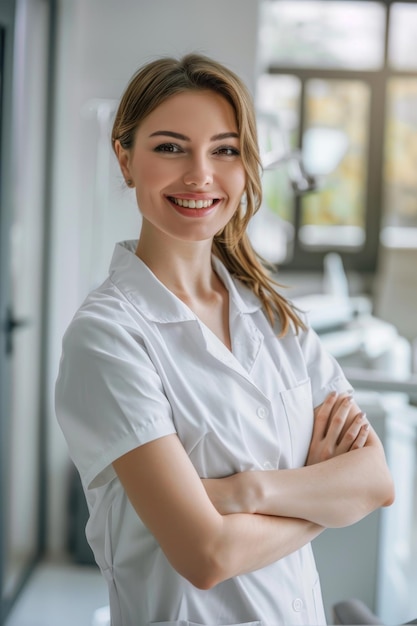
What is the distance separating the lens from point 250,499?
1.11 m

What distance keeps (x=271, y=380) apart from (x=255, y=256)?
25 centimetres

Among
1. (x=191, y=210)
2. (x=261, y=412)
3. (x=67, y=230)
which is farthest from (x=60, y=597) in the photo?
(x=191, y=210)

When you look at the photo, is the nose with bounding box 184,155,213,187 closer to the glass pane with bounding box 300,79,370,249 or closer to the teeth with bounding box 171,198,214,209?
the teeth with bounding box 171,198,214,209

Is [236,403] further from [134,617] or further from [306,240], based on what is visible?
[306,240]

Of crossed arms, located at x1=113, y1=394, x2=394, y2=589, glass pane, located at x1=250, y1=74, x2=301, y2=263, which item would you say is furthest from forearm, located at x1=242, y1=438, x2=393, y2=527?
glass pane, located at x1=250, y1=74, x2=301, y2=263

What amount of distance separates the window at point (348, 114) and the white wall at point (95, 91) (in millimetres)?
2923

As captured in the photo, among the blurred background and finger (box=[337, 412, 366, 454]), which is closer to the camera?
finger (box=[337, 412, 366, 454])

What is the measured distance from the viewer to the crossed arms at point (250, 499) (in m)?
1.04

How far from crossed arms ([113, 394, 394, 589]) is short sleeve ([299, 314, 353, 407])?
5cm

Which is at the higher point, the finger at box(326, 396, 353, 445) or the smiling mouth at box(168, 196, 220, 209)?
the smiling mouth at box(168, 196, 220, 209)

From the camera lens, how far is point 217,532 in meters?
1.06

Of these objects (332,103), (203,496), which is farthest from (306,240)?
(203,496)

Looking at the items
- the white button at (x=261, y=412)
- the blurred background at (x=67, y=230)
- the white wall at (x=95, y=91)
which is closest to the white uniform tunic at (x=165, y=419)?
the white button at (x=261, y=412)

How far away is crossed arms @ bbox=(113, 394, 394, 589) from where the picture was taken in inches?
41.0
